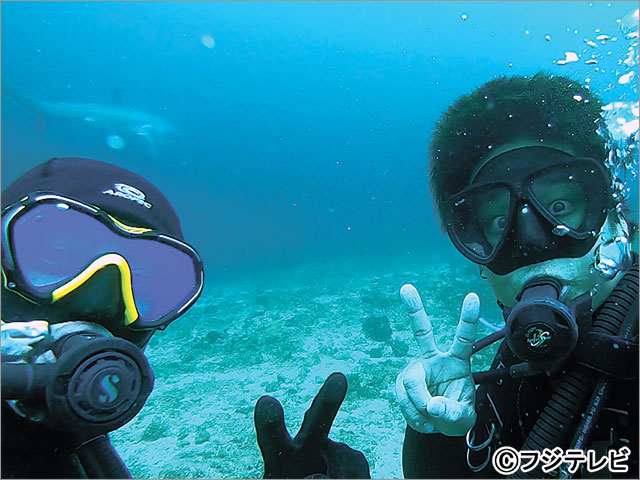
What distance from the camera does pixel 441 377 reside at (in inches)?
78.5

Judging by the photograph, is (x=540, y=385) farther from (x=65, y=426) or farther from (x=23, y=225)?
(x=23, y=225)

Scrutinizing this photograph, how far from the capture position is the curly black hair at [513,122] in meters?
2.21

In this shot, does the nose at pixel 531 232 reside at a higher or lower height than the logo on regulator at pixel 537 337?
higher

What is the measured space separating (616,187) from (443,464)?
1.91 metres

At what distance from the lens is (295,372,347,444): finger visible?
184 centimetres

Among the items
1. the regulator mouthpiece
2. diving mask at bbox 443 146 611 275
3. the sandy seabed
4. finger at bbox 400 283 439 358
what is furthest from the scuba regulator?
the sandy seabed

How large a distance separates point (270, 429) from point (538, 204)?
188 centimetres

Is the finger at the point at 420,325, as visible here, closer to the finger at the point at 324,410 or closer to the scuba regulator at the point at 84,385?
the finger at the point at 324,410

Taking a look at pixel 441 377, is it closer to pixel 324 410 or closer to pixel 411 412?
pixel 411 412

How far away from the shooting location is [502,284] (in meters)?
2.18

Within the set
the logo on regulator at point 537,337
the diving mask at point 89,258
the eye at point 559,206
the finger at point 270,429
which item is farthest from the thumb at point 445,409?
the diving mask at point 89,258

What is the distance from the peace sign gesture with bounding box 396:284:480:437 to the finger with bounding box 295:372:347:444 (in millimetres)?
361

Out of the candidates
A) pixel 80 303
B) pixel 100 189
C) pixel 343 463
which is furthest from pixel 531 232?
pixel 100 189

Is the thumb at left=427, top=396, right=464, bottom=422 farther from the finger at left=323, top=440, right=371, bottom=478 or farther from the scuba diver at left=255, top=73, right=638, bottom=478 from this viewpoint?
the finger at left=323, top=440, right=371, bottom=478
